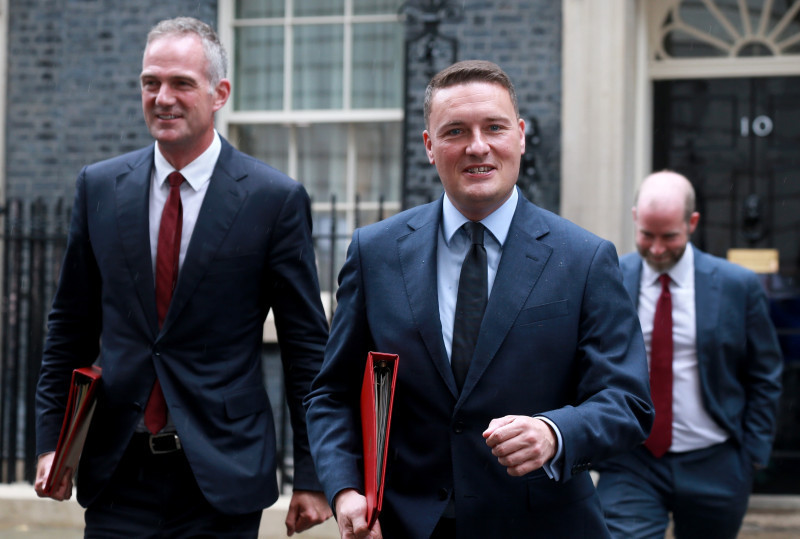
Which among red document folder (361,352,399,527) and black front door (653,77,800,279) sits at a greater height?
black front door (653,77,800,279)

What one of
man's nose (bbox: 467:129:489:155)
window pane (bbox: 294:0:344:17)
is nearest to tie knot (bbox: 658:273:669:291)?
man's nose (bbox: 467:129:489:155)

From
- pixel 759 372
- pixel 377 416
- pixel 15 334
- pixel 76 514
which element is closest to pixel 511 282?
pixel 377 416

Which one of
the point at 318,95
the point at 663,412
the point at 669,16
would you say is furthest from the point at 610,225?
the point at 663,412

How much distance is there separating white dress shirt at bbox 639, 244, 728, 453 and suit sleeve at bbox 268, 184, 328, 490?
169 centimetres

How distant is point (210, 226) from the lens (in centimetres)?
358

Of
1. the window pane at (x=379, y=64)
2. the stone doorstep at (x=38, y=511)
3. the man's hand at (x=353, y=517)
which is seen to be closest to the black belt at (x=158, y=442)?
the man's hand at (x=353, y=517)

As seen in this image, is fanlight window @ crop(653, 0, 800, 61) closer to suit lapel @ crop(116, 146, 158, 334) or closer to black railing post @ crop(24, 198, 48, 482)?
black railing post @ crop(24, 198, 48, 482)

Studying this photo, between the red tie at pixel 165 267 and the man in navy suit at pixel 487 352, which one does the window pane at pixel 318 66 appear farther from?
the man in navy suit at pixel 487 352

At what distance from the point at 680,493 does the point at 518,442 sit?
244cm

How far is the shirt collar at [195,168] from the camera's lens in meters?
3.67

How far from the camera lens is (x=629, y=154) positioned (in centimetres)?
814

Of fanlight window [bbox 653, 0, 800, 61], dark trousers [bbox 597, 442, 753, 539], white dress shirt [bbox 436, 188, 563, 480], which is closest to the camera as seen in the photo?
white dress shirt [bbox 436, 188, 563, 480]

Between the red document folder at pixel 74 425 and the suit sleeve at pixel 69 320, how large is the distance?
7.8 inches

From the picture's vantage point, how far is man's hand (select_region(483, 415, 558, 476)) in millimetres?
2436
